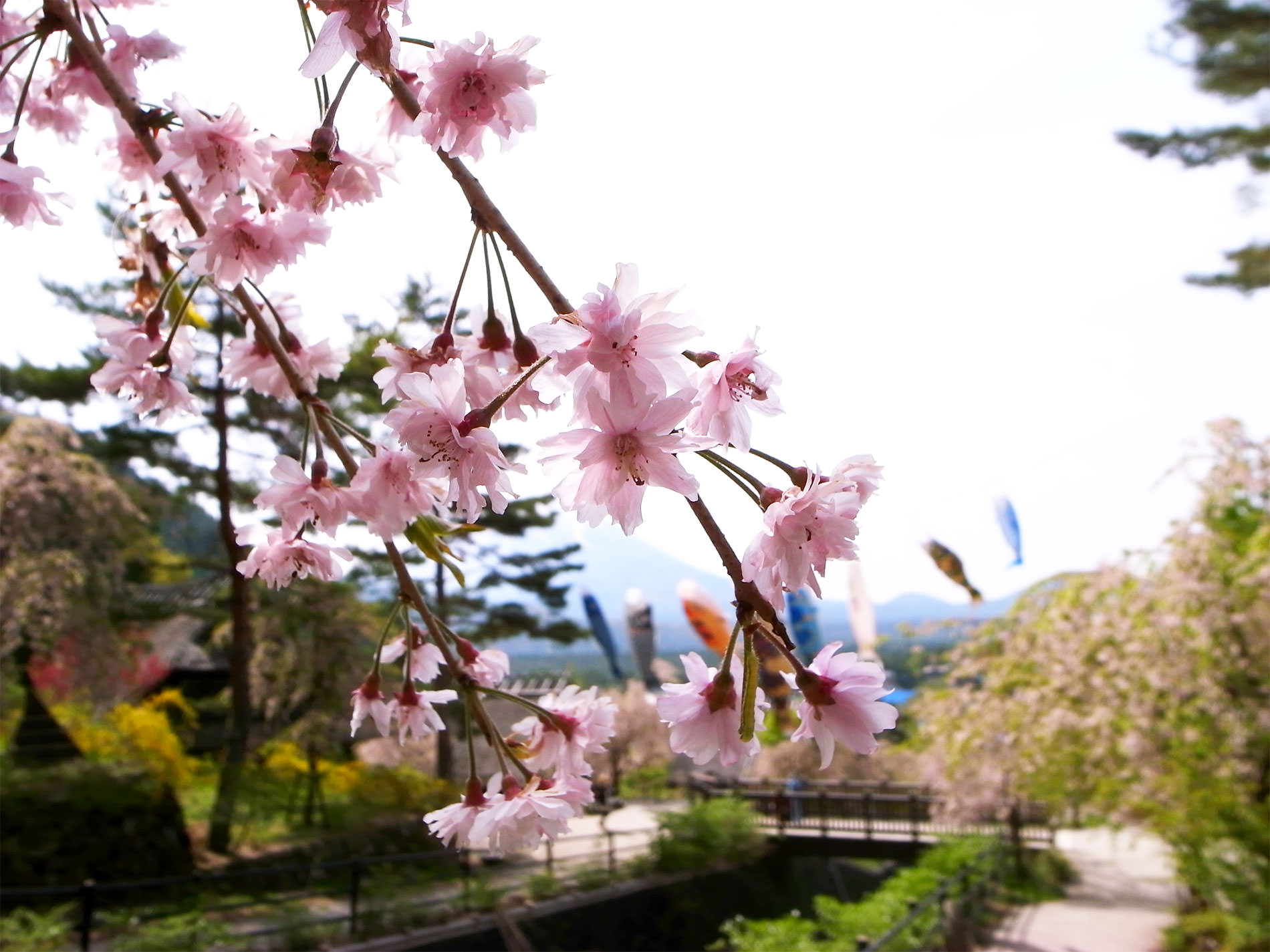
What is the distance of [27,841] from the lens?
6.18 metres

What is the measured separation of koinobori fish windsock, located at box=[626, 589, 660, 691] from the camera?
48.8 ft

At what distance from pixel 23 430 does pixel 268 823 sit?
→ 3.62 metres

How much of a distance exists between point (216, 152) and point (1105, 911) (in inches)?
431

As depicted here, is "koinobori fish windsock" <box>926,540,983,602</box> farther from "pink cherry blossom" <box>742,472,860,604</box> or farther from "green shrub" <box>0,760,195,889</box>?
"pink cherry blossom" <box>742,472,860,604</box>

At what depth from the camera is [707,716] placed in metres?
0.50

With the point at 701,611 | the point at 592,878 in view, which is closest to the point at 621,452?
the point at 592,878

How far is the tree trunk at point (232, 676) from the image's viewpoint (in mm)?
7414

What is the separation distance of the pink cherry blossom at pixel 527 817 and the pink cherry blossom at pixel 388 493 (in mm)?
187

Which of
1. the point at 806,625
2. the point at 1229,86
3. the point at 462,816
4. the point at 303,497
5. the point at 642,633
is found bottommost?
the point at 462,816

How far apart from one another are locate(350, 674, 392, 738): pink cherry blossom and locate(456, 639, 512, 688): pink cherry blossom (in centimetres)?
7

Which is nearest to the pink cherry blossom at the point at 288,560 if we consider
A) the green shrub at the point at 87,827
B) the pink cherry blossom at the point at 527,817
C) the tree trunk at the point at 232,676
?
the pink cherry blossom at the point at 527,817

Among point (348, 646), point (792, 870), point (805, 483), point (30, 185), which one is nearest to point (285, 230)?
point (30, 185)

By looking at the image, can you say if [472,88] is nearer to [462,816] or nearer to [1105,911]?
[462,816]

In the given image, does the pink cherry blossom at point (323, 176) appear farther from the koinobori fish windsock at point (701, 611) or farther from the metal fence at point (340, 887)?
the koinobori fish windsock at point (701, 611)
